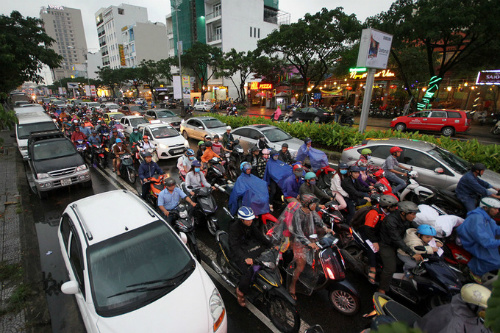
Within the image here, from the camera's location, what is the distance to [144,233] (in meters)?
3.66

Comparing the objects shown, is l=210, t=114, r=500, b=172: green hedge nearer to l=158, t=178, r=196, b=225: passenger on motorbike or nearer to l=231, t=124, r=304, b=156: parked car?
l=231, t=124, r=304, b=156: parked car

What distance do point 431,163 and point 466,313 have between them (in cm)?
583

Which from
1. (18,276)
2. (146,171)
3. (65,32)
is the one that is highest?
(65,32)

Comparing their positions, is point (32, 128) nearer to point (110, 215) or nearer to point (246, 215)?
point (110, 215)

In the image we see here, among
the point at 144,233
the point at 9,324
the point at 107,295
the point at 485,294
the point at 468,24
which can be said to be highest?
the point at 468,24

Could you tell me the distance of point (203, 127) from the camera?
14570mm

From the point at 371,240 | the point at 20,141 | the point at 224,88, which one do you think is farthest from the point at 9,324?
the point at 224,88

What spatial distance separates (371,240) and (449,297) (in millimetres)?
1135

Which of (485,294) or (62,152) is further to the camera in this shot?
(62,152)

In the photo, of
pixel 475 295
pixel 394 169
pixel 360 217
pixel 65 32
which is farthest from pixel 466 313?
pixel 65 32

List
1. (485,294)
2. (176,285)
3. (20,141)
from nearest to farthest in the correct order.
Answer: (485,294), (176,285), (20,141)

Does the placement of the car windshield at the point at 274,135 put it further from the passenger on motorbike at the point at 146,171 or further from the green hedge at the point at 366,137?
the passenger on motorbike at the point at 146,171

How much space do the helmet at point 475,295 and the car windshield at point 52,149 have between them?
1046 cm

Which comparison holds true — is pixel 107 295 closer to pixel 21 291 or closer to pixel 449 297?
pixel 21 291
